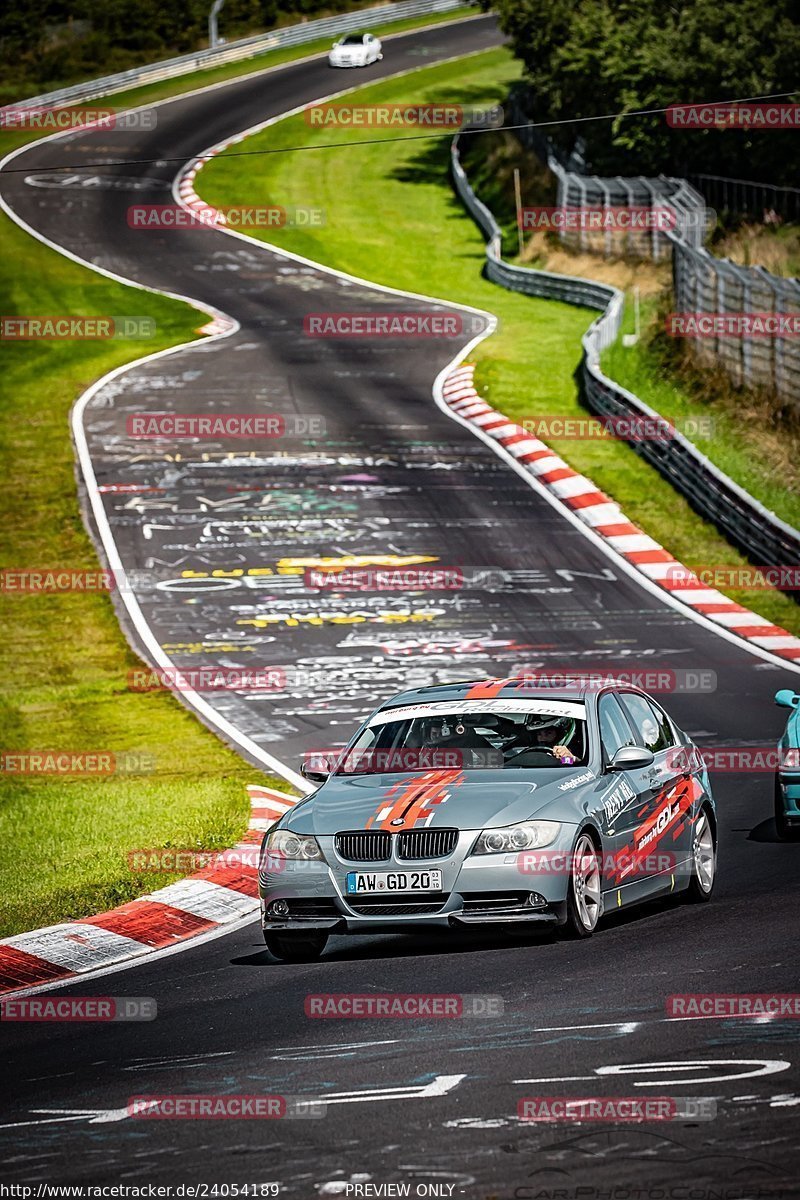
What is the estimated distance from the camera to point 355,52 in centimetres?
8031

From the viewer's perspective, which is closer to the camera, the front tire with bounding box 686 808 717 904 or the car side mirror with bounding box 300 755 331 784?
the car side mirror with bounding box 300 755 331 784

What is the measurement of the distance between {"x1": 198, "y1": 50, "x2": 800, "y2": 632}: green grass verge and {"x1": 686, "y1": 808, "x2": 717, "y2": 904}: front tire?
12.1 m

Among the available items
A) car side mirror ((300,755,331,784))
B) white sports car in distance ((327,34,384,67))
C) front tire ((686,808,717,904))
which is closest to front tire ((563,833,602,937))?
front tire ((686,808,717,904))

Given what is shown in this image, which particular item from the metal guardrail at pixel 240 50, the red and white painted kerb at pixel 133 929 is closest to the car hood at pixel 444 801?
the red and white painted kerb at pixel 133 929

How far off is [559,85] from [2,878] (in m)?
43.9

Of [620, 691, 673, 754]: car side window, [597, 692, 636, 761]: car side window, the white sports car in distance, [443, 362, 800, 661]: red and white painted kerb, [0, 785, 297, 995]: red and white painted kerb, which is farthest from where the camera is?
the white sports car in distance

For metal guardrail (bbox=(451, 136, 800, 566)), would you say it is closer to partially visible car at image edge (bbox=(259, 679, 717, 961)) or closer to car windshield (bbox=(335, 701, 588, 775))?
partially visible car at image edge (bbox=(259, 679, 717, 961))

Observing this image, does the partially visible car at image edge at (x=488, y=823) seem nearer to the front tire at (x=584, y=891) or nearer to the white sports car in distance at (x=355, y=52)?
the front tire at (x=584, y=891)

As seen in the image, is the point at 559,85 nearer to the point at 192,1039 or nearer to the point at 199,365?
the point at 199,365

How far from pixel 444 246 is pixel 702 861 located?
45.1 m

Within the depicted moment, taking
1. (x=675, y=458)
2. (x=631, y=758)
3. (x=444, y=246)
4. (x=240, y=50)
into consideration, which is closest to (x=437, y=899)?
(x=631, y=758)

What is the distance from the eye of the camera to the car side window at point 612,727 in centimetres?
1140

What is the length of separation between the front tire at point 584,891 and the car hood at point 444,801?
224 mm

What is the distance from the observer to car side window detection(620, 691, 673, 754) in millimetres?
11992
